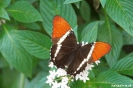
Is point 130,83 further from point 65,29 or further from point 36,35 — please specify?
point 36,35

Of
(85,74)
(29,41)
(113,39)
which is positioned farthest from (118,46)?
(29,41)

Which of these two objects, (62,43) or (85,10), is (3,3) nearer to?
(62,43)

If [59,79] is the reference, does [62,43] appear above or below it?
above

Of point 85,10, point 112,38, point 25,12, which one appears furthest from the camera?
point 85,10

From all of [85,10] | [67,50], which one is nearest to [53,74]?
[67,50]

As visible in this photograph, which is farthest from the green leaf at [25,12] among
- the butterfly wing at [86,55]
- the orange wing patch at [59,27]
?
the butterfly wing at [86,55]

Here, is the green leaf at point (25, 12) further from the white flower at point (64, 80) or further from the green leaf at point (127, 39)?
the green leaf at point (127, 39)

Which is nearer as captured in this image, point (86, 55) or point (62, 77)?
point (86, 55)
